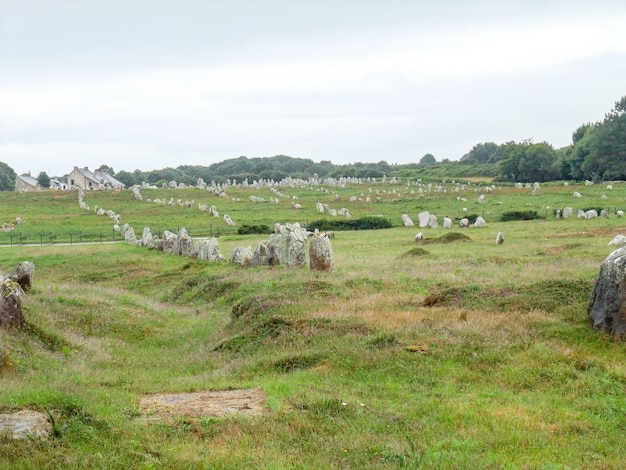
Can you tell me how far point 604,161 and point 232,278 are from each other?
3415 inches

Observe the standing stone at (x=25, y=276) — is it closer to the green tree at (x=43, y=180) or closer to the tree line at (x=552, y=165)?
the tree line at (x=552, y=165)

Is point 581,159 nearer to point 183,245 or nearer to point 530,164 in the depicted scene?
point 530,164

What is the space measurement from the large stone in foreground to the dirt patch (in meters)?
8.27

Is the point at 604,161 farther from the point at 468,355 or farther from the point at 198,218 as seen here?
the point at 468,355

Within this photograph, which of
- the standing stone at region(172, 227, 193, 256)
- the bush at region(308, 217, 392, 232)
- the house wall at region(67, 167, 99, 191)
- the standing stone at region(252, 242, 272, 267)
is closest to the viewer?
the standing stone at region(252, 242, 272, 267)

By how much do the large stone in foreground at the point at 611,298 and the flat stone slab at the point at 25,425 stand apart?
1217 cm

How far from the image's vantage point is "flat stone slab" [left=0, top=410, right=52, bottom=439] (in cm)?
1047

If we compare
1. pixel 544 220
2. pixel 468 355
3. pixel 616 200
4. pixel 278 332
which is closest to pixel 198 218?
pixel 544 220

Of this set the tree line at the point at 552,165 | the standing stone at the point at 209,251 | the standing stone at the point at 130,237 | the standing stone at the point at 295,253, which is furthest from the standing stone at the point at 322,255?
the tree line at the point at 552,165

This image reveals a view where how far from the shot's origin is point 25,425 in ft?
35.1

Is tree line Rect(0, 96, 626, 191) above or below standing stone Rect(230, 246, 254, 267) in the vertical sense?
above

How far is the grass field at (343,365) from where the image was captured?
10.5 metres

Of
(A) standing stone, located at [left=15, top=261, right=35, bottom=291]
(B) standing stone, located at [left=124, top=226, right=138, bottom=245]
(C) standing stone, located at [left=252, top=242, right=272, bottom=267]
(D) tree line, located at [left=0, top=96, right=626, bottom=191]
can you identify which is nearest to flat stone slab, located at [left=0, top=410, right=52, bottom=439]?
(A) standing stone, located at [left=15, top=261, right=35, bottom=291]

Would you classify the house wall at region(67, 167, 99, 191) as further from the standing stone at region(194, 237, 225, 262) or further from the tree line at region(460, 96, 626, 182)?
the standing stone at region(194, 237, 225, 262)
